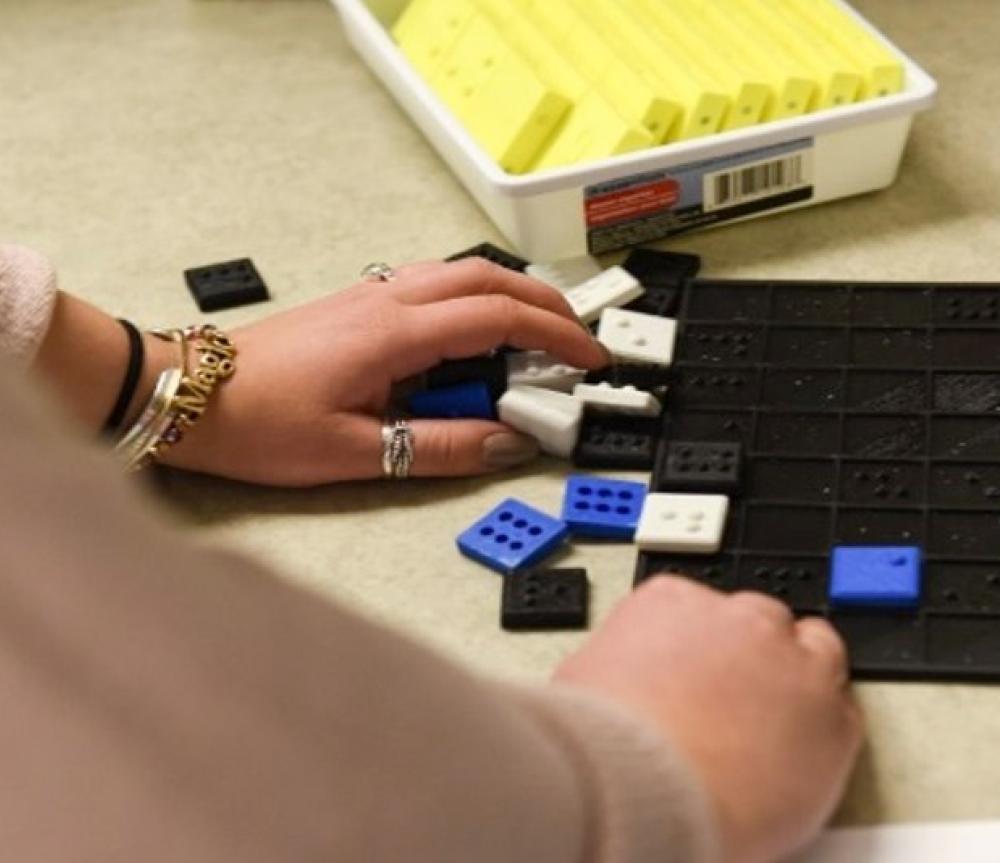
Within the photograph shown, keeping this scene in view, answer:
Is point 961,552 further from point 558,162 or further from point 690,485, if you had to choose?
point 558,162

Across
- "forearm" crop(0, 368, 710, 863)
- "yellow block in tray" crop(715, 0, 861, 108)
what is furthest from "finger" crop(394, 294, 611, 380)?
"forearm" crop(0, 368, 710, 863)

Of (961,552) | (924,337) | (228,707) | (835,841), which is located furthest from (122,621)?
(924,337)

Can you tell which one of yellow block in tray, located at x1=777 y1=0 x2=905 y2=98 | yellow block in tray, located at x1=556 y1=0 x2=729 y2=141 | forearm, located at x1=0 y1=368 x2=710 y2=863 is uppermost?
forearm, located at x1=0 y1=368 x2=710 y2=863

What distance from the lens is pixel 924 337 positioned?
86 centimetres

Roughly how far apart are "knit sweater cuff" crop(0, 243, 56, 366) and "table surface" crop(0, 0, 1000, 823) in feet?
0.32

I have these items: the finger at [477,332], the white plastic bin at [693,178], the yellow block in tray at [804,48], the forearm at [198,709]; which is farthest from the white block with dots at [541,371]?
the forearm at [198,709]

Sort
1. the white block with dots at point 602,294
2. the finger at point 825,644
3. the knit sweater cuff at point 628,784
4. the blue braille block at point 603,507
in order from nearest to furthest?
the knit sweater cuff at point 628,784, the finger at point 825,644, the blue braille block at point 603,507, the white block with dots at point 602,294

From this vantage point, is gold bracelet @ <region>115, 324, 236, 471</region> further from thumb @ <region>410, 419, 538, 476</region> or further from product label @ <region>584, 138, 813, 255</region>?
product label @ <region>584, 138, 813, 255</region>

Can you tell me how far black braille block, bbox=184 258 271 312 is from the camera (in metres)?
0.95

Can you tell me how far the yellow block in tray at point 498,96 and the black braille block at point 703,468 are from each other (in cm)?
22

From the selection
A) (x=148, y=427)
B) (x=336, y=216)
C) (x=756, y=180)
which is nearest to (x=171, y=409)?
(x=148, y=427)

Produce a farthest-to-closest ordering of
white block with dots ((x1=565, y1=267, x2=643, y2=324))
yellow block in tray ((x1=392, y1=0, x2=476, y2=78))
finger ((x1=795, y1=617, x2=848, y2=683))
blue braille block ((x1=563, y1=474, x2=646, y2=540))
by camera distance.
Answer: yellow block in tray ((x1=392, y1=0, x2=476, y2=78))
white block with dots ((x1=565, y1=267, x2=643, y2=324))
blue braille block ((x1=563, y1=474, x2=646, y2=540))
finger ((x1=795, y1=617, x2=848, y2=683))

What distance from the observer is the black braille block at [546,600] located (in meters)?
0.74

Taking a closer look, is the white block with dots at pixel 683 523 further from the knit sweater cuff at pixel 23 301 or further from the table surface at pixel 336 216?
the knit sweater cuff at pixel 23 301
